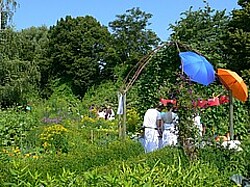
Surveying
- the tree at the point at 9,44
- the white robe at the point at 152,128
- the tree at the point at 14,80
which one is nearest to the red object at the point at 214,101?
the white robe at the point at 152,128

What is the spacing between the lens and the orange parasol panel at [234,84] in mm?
9648

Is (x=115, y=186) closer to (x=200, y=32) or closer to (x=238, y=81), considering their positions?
(x=238, y=81)

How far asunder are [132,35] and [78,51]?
3.41m

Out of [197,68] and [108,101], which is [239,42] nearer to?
[108,101]

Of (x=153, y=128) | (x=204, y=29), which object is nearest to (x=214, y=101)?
(x=153, y=128)

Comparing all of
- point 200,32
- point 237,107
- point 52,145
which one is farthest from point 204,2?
point 52,145

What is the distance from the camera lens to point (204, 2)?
2086 centimetres

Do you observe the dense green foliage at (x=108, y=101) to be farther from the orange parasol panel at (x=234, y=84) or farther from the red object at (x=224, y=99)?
the orange parasol panel at (x=234, y=84)

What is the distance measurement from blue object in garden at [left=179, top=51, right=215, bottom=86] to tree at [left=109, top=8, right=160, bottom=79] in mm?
18376

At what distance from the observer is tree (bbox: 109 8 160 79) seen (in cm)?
2878

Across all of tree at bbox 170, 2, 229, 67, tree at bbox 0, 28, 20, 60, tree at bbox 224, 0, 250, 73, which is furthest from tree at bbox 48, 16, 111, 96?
tree at bbox 224, 0, 250, 73

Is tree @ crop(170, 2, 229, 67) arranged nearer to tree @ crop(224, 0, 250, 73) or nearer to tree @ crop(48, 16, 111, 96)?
tree @ crop(224, 0, 250, 73)

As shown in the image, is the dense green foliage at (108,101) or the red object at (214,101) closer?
the dense green foliage at (108,101)

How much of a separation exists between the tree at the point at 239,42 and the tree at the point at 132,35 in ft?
38.0
